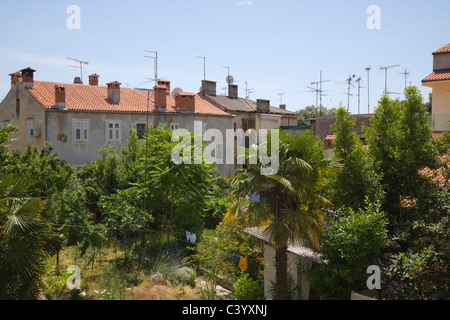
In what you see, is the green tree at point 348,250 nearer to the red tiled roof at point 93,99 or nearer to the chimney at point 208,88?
the red tiled roof at point 93,99

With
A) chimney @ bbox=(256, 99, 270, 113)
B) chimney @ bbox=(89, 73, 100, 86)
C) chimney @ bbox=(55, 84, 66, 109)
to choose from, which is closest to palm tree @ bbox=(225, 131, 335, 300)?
chimney @ bbox=(55, 84, 66, 109)

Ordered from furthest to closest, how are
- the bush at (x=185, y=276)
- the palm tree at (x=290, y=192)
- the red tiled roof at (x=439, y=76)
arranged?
the red tiled roof at (x=439, y=76), the bush at (x=185, y=276), the palm tree at (x=290, y=192)

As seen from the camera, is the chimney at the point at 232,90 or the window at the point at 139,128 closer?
the window at the point at 139,128

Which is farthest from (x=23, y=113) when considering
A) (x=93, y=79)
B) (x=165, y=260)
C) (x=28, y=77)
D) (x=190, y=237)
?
(x=165, y=260)

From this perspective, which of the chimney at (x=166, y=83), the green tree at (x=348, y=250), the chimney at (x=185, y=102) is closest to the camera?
the green tree at (x=348, y=250)

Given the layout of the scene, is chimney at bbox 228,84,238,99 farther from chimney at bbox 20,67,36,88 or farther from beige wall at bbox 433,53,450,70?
beige wall at bbox 433,53,450,70

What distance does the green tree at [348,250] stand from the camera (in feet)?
34.5

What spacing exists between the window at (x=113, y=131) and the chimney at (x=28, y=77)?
17.8 ft

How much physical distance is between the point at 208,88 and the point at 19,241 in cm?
2795

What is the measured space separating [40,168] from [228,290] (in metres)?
9.55

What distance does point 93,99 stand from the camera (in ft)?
95.0

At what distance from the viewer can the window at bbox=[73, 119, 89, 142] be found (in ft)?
87.8

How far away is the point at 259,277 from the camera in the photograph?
53.4 feet

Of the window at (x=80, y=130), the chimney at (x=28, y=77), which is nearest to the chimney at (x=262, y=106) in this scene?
the window at (x=80, y=130)
